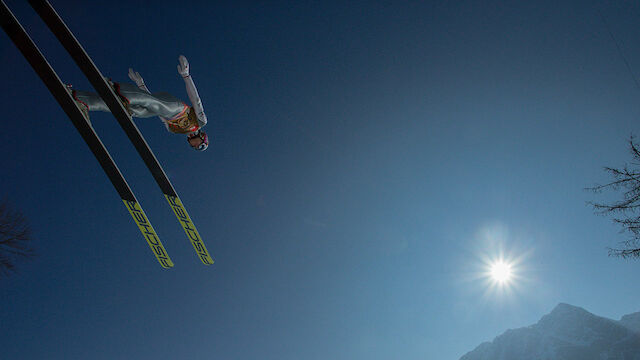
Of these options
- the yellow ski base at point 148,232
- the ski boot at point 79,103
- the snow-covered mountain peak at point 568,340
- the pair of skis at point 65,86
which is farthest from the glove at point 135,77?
the snow-covered mountain peak at point 568,340

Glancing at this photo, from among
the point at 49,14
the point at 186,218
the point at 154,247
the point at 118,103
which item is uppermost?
the point at 49,14

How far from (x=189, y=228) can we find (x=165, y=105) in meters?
3.59

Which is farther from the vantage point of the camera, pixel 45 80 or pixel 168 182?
pixel 168 182

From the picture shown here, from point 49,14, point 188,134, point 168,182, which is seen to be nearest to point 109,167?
point 168,182

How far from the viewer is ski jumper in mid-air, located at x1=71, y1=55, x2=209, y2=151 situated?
505 cm

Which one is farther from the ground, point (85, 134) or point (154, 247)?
point (85, 134)

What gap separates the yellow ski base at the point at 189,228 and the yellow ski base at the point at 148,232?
747 mm

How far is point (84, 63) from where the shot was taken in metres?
4.89

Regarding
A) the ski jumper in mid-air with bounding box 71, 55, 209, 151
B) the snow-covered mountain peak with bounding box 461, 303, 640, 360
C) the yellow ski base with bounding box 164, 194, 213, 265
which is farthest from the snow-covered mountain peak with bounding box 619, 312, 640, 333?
the ski jumper in mid-air with bounding box 71, 55, 209, 151

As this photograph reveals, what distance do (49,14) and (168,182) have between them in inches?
147

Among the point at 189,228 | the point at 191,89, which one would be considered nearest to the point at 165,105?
the point at 191,89

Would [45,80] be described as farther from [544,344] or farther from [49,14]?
[544,344]

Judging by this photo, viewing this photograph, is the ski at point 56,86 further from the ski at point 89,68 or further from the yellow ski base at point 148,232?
the yellow ski base at point 148,232

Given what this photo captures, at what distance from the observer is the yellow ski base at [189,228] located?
7.18 metres
